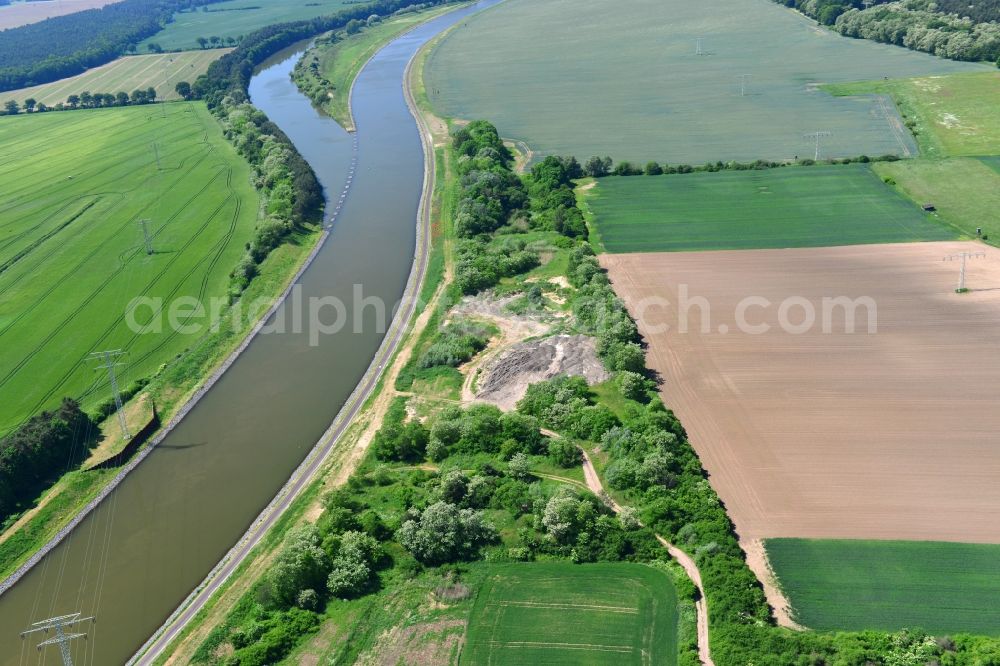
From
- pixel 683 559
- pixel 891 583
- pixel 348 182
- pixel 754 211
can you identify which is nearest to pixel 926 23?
pixel 754 211

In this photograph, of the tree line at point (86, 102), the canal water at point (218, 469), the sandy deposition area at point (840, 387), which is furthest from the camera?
the tree line at point (86, 102)

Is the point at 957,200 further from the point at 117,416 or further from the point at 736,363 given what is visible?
the point at 117,416

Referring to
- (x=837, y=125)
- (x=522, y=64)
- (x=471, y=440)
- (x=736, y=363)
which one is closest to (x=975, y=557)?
(x=736, y=363)

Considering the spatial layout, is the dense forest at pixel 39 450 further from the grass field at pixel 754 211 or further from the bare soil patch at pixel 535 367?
the grass field at pixel 754 211

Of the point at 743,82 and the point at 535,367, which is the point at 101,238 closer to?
the point at 535,367

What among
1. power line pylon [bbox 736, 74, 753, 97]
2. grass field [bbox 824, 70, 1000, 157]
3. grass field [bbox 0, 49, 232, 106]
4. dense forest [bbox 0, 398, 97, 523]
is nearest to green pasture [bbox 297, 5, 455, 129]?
grass field [bbox 0, 49, 232, 106]

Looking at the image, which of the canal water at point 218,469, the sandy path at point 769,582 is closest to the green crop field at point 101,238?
the canal water at point 218,469

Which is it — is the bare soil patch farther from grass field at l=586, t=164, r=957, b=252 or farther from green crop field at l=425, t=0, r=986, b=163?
green crop field at l=425, t=0, r=986, b=163
